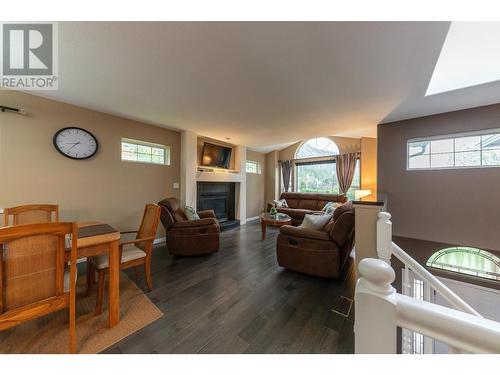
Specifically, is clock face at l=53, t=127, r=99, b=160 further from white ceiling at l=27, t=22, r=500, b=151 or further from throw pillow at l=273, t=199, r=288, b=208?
throw pillow at l=273, t=199, r=288, b=208

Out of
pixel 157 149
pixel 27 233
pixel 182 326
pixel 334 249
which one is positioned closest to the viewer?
pixel 27 233

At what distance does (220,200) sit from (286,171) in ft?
9.41

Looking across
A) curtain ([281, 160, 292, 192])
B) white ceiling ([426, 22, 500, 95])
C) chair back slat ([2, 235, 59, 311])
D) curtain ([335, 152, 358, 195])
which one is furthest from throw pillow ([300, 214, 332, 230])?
curtain ([281, 160, 292, 192])

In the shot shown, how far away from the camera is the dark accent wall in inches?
113

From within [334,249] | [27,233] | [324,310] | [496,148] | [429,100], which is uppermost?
[429,100]

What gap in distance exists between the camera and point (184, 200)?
3.97 meters

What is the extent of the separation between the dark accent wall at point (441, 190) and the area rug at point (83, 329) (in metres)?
4.36

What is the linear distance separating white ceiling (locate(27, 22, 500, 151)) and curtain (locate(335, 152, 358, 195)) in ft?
7.65

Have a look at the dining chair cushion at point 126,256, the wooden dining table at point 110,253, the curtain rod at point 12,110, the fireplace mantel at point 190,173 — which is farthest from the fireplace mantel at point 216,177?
the wooden dining table at point 110,253

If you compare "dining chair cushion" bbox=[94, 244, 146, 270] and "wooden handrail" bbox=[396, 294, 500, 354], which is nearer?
"wooden handrail" bbox=[396, 294, 500, 354]

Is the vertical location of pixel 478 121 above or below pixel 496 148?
above
